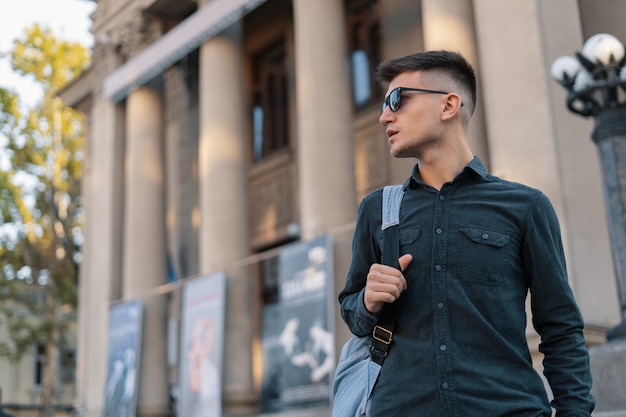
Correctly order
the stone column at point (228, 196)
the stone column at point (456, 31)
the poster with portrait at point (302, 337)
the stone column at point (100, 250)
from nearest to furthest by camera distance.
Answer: the stone column at point (456, 31) < the poster with portrait at point (302, 337) < the stone column at point (228, 196) < the stone column at point (100, 250)

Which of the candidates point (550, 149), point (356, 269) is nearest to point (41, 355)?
point (550, 149)

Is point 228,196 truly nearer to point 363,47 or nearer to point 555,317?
point 363,47

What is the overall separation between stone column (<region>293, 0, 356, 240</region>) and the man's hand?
39.4ft

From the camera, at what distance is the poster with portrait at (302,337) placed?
1331 centimetres

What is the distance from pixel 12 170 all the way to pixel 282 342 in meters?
18.8

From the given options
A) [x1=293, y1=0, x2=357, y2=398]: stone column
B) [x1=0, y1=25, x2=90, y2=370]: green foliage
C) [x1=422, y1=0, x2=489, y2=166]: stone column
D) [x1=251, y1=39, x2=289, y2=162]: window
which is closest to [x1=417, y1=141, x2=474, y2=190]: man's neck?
[x1=422, y1=0, x2=489, y2=166]: stone column

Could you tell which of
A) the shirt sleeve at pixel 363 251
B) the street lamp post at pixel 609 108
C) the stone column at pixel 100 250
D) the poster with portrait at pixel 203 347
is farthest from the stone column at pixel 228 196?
the shirt sleeve at pixel 363 251

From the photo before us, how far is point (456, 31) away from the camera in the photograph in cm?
1279

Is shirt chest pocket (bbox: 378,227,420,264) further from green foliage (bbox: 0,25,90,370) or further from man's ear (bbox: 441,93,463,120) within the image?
green foliage (bbox: 0,25,90,370)

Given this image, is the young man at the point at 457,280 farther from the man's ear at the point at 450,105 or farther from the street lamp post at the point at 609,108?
the street lamp post at the point at 609,108

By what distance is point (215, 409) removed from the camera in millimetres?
14969

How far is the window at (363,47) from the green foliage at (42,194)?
1457cm

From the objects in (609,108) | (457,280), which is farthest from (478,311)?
(609,108)

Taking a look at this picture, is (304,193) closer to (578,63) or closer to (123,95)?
(578,63)
